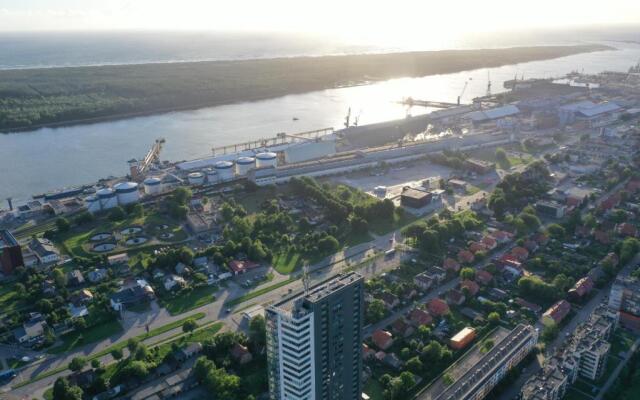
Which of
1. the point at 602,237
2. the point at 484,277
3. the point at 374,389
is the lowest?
the point at 374,389

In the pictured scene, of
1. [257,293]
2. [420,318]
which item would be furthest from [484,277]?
[257,293]

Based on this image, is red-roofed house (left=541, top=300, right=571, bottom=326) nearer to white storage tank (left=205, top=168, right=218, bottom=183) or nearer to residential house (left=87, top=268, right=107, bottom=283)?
residential house (left=87, top=268, right=107, bottom=283)

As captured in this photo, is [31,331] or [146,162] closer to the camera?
[31,331]

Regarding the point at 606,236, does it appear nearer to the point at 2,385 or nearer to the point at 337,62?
the point at 2,385

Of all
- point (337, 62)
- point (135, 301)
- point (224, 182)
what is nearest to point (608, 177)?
point (224, 182)

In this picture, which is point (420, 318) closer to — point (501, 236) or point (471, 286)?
point (471, 286)

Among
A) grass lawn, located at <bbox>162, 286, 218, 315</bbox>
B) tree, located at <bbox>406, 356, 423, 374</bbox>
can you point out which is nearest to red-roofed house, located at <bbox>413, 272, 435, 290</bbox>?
tree, located at <bbox>406, 356, 423, 374</bbox>
